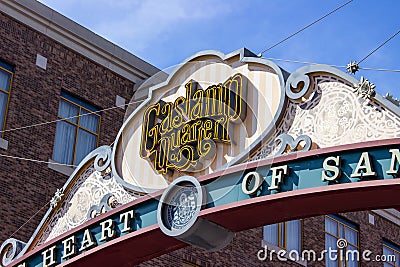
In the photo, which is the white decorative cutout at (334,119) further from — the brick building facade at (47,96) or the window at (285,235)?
the window at (285,235)

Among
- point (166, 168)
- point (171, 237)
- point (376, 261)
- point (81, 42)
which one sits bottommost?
point (171, 237)

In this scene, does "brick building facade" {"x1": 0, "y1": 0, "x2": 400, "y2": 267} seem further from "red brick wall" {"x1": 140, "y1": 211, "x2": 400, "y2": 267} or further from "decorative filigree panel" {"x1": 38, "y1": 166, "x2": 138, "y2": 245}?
"decorative filigree panel" {"x1": 38, "y1": 166, "x2": 138, "y2": 245}

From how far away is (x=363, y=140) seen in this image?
36.9ft

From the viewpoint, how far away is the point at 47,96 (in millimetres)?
22828

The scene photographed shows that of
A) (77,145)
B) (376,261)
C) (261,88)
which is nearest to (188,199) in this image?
(261,88)

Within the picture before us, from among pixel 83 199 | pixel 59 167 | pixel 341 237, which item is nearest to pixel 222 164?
pixel 83 199

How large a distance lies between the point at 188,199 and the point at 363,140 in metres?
2.78

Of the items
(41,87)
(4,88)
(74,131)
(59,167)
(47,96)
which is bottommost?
(59,167)

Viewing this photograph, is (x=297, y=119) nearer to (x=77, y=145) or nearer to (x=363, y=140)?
(x=363, y=140)

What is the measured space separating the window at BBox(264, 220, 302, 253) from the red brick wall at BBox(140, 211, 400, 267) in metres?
A: 0.21

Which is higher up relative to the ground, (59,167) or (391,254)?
(391,254)

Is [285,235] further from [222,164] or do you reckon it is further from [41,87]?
[222,164]

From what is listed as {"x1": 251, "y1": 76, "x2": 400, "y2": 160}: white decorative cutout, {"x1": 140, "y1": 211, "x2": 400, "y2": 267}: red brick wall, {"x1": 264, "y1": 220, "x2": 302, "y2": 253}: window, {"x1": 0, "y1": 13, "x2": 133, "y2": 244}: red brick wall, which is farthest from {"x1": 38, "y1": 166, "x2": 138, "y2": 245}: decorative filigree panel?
{"x1": 264, "y1": 220, "x2": 302, "y2": 253}: window

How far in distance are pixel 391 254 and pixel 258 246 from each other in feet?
21.7
